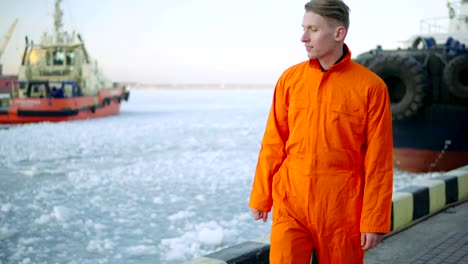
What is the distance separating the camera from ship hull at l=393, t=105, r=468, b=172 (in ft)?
34.6

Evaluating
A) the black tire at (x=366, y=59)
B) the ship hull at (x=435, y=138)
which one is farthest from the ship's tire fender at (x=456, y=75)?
the black tire at (x=366, y=59)

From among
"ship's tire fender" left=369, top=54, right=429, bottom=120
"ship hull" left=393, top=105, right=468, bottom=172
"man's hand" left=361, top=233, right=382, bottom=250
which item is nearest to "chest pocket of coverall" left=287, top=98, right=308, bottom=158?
"man's hand" left=361, top=233, right=382, bottom=250

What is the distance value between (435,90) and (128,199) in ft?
22.1

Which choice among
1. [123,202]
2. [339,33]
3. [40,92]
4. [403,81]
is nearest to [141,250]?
[123,202]

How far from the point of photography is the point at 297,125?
2135 millimetres

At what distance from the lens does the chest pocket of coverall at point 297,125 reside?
2109mm

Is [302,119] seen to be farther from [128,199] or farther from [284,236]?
[128,199]

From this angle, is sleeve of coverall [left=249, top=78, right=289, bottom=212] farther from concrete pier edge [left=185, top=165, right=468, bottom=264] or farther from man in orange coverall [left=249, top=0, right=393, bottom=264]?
concrete pier edge [left=185, top=165, right=468, bottom=264]

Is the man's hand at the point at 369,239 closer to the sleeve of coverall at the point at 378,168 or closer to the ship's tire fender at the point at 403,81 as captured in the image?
the sleeve of coverall at the point at 378,168

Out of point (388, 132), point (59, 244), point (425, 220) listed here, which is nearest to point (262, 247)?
point (388, 132)

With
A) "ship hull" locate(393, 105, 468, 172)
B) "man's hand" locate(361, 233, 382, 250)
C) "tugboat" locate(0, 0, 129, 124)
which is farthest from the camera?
"tugboat" locate(0, 0, 129, 124)

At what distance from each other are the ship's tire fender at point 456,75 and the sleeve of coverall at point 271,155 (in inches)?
361

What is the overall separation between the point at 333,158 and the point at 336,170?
0.05m

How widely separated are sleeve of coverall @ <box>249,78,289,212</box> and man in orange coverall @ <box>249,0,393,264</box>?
0.08m
